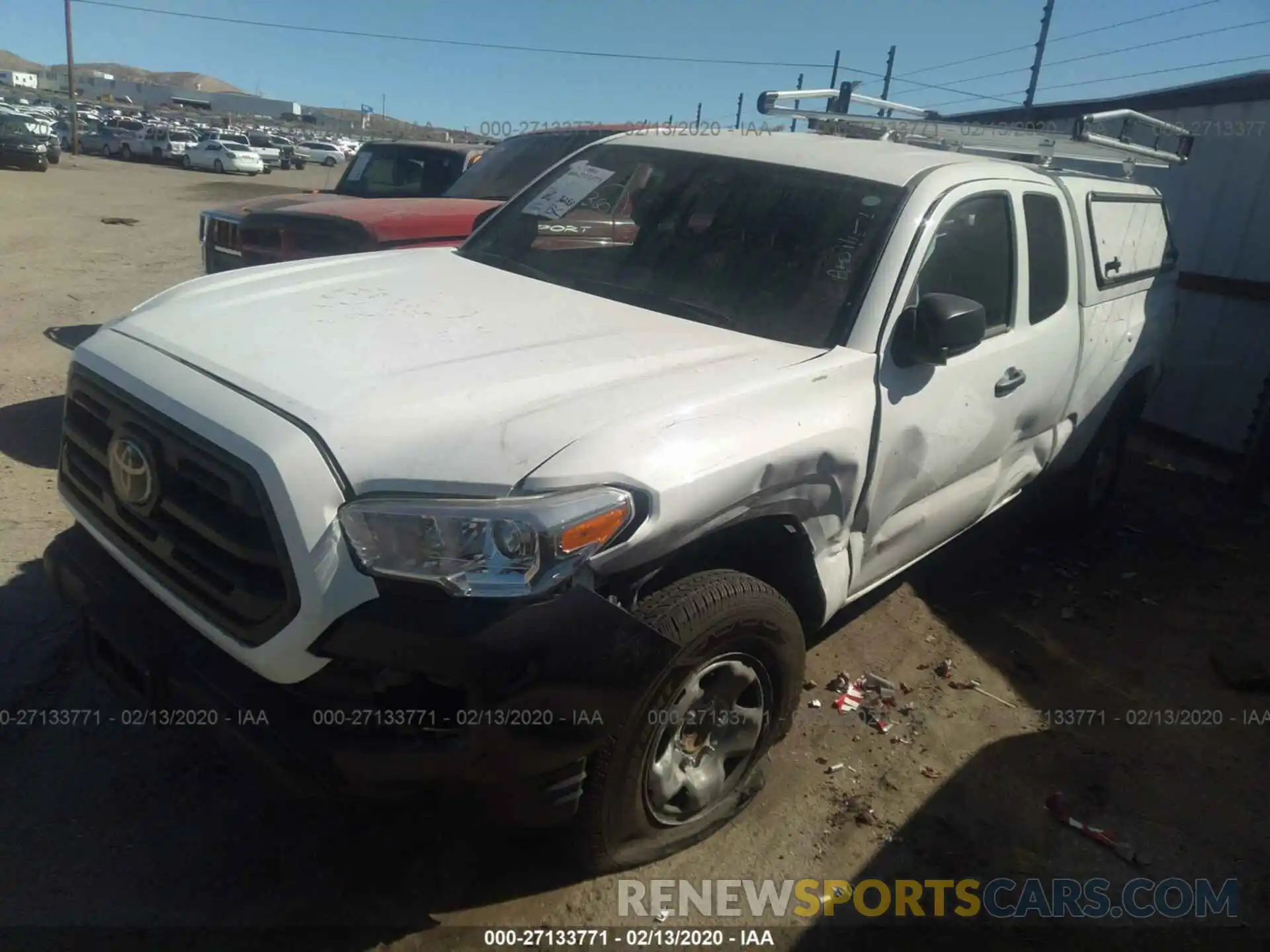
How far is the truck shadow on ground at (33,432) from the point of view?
4.95m

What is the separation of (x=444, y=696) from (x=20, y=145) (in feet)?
95.5

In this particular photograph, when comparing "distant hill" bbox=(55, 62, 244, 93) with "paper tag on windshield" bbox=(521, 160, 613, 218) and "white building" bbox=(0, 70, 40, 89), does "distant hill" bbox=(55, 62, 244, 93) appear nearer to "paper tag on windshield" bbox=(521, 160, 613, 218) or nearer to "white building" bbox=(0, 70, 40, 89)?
"white building" bbox=(0, 70, 40, 89)

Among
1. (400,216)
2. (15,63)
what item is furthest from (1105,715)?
(15,63)

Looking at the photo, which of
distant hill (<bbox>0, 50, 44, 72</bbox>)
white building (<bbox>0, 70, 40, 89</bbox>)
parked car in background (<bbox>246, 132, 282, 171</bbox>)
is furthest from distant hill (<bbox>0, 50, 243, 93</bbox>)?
parked car in background (<bbox>246, 132, 282, 171</bbox>)

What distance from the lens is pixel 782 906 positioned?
2645 millimetres

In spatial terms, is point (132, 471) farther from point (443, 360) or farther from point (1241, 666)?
point (1241, 666)

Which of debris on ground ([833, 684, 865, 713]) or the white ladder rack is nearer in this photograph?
debris on ground ([833, 684, 865, 713])

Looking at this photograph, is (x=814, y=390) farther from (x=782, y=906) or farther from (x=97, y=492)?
(x=97, y=492)

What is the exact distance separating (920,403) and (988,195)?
104 centimetres

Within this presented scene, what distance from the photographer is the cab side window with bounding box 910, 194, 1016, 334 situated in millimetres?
3193

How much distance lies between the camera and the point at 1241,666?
4.07 m

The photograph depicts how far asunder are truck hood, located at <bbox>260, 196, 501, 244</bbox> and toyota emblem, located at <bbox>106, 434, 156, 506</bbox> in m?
3.50

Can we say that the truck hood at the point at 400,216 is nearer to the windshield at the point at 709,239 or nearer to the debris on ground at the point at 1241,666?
the windshield at the point at 709,239

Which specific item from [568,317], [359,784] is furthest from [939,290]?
[359,784]
